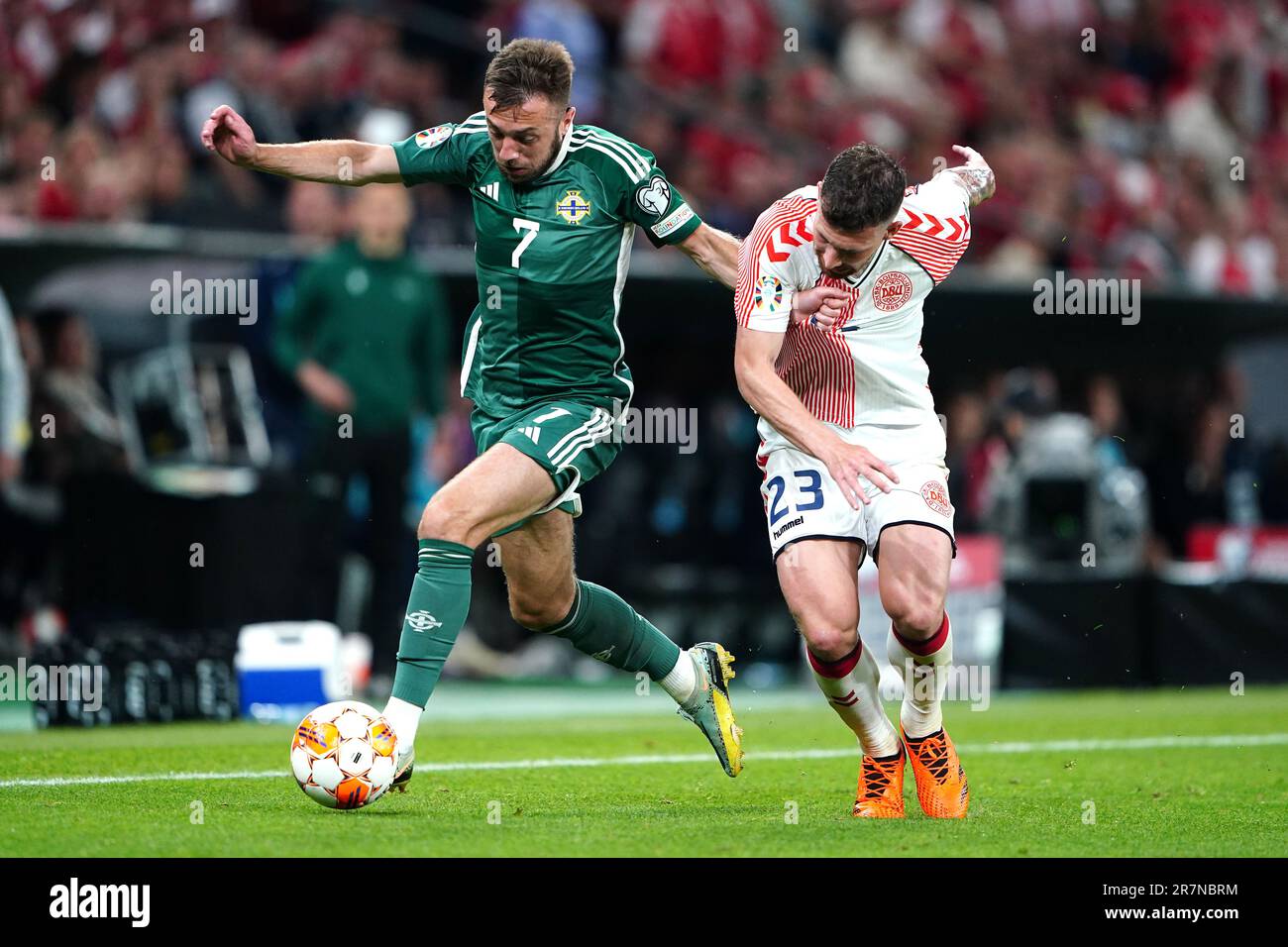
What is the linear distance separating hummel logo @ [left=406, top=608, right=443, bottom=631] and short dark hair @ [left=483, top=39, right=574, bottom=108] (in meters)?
1.76

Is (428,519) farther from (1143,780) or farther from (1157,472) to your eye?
(1157,472)

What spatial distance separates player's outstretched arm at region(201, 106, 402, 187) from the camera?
22.6ft

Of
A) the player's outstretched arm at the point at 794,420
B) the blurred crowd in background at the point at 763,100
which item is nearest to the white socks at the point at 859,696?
the player's outstretched arm at the point at 794,420

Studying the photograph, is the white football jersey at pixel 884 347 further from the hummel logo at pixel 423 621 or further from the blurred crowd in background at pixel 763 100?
the blurred crowd in background at pixel 763 100

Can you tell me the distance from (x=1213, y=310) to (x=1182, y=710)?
461 cm

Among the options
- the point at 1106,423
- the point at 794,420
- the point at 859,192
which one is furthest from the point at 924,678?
the point at 1106,423

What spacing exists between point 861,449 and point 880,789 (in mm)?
1200

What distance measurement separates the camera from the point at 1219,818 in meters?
6.54

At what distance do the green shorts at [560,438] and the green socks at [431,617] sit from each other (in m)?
0.33

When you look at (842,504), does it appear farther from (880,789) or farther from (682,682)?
(682,682)

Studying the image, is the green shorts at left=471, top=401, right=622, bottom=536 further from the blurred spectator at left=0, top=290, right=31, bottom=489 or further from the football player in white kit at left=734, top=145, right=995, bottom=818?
the blurred spectator at left=0, top=290, right=31, bottom=489

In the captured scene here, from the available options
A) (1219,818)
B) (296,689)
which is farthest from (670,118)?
(1219,818)

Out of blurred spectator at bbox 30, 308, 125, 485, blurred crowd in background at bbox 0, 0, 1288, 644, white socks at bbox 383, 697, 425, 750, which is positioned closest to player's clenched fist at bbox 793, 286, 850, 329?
white socks at bbox 383, 697, 425, 750

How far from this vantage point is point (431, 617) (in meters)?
6.50
